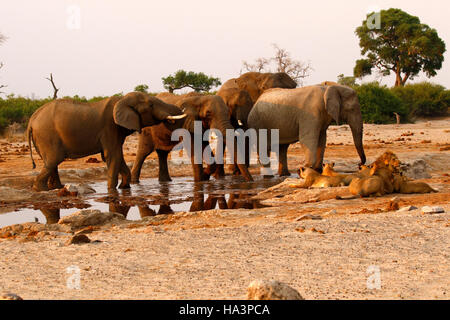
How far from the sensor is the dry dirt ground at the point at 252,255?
4.67 metres

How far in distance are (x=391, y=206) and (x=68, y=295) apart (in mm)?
5013

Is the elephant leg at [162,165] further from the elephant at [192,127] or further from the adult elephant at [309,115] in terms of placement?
the adult elephant at [309,115]

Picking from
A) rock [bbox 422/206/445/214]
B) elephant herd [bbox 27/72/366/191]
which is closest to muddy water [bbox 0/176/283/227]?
elephant herd [bbox 27/72/366/191]

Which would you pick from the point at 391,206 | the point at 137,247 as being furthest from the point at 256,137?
the point at 137,247

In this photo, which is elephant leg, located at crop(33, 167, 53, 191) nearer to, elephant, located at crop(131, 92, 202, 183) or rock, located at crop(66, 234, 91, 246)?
elephant, located at crop(131, 92, 202, 183)

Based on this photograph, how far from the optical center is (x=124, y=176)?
1334 centimetres

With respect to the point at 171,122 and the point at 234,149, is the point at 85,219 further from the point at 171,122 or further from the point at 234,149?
the point at 234,149

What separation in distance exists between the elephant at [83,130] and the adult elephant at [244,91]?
2310 millimetres

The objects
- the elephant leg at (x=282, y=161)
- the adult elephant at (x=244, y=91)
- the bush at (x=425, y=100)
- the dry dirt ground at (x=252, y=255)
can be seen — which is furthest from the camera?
the bush at (x=425, y=100)

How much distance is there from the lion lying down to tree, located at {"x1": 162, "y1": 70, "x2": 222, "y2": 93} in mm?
35185

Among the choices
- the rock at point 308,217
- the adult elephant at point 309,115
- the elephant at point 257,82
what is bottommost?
the rock at point 308,217

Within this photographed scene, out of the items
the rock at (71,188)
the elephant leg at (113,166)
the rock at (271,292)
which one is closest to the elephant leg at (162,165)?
the elephant leg at (113,166)
